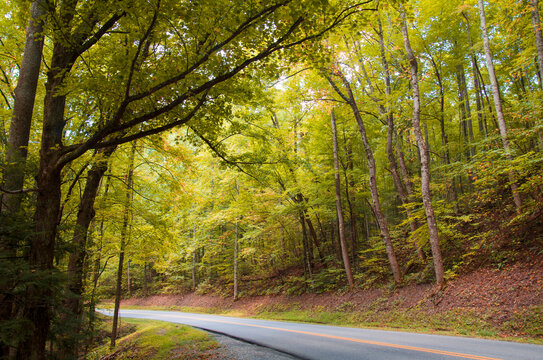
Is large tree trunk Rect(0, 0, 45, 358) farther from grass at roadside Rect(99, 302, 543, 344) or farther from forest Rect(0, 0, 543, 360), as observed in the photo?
grass at roadside Rect(99, 302, 543, 344)

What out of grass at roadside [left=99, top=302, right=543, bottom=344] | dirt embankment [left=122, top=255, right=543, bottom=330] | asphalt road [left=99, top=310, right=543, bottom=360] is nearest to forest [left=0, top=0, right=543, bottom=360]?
dirt embankment [left=122, top=255, right=543, bottom=330]

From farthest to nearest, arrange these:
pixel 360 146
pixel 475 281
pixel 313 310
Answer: pixel 360 146 < pixel 313 310 < pixel 475 281

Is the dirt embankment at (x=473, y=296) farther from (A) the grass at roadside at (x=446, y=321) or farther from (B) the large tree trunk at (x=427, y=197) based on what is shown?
(B) the large tree trunk at (x=427, y=197)

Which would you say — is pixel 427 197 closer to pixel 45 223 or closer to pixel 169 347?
pixel 169 347

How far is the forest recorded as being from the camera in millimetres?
4195

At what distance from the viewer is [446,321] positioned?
8195 mm

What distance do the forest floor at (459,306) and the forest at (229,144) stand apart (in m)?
0.68

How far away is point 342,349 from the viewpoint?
5.84 metres

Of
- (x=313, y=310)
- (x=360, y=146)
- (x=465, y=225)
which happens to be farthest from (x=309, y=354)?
(x=360, y=146)

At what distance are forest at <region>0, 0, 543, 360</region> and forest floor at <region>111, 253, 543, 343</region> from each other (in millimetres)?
678

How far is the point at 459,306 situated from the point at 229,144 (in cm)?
963

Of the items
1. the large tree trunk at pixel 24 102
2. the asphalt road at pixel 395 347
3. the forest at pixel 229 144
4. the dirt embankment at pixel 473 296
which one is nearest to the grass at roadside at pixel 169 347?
the asphalt road at pixel 395 347

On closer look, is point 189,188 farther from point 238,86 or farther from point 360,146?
point 360,146

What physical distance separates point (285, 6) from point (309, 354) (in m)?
6.33
